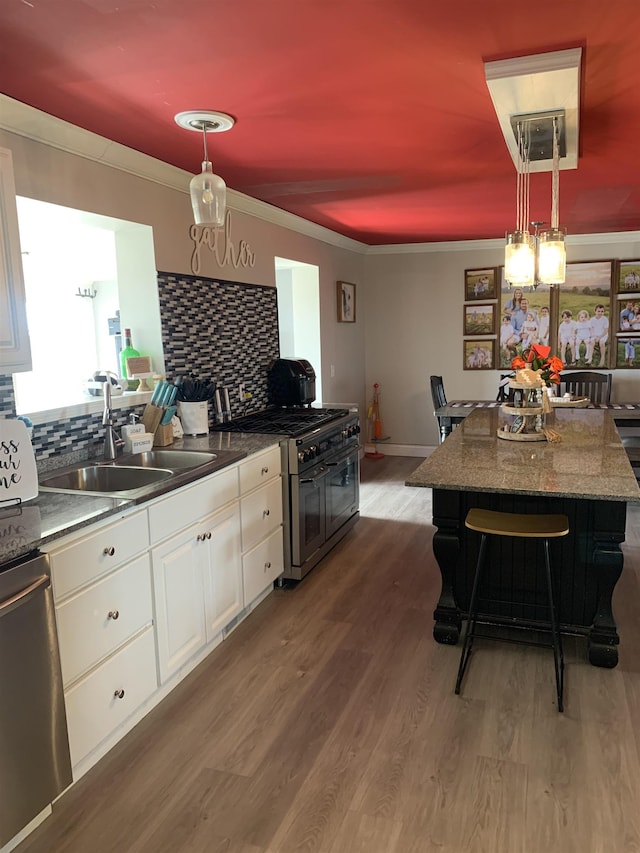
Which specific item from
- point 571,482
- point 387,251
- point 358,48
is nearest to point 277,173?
point 358,48

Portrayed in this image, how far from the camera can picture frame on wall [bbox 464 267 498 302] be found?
6.45m

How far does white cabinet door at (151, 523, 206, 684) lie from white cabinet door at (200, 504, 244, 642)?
5cm

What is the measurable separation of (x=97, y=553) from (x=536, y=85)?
2.14 m

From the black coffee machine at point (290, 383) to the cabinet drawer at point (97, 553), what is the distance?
232cm

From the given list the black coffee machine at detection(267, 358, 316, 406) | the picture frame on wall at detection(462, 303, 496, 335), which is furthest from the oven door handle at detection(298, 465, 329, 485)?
the picture frame on wall at detection(462, 303, 496, 335)

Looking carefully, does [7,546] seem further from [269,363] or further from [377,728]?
[269,363]

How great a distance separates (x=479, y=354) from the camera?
6586mm

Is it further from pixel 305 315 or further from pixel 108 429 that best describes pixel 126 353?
pixel 305 315

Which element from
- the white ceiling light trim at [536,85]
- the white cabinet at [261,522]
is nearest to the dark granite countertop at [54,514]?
the white cabinet at [261,522]

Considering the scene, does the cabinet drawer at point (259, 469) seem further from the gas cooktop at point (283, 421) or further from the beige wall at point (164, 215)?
the beige wall at point (164, 215)

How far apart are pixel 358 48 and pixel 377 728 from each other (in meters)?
2.30

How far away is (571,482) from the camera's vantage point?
7.82 feet

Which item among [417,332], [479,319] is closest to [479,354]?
[479,319]

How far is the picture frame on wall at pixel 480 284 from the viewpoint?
254 inches
